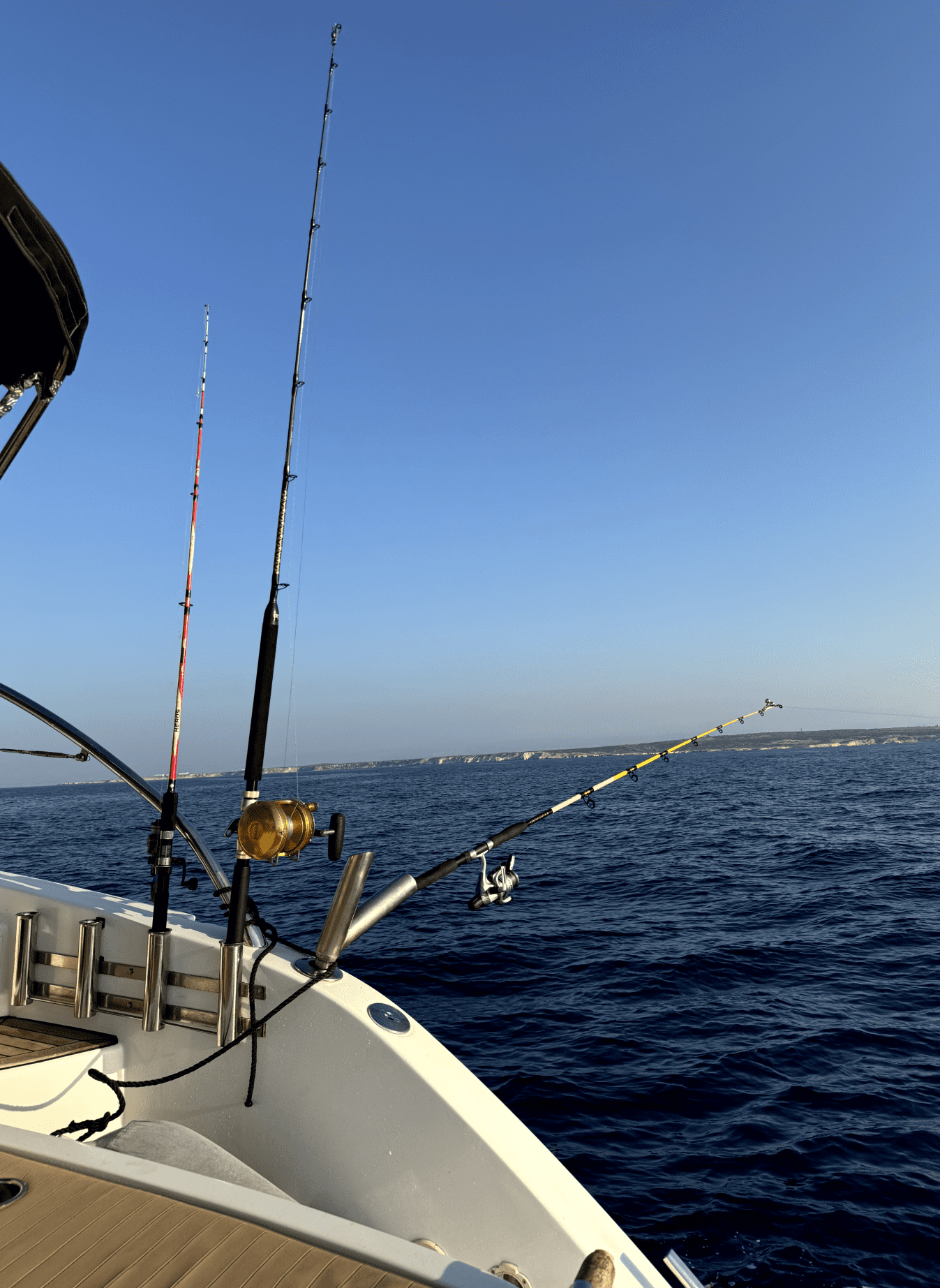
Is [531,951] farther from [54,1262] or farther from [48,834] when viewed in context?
[48,834]

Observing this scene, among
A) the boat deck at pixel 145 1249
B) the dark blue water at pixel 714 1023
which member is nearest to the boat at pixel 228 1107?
the boat deck at pixel 145 1249

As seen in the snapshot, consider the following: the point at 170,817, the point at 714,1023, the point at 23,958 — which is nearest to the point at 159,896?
the point at 170,817

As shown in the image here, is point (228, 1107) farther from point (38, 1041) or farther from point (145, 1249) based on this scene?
point (145, 1249)

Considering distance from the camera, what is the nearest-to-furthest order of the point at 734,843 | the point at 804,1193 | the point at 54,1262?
the point at 54,1262
the point at 804,1193
the point at 734,843

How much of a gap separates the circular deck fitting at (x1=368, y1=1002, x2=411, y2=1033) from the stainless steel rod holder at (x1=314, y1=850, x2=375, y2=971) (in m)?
0.26

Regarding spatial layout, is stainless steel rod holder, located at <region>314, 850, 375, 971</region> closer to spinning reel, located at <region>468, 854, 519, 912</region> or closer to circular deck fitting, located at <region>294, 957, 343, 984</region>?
circular deck fitting, located at <region>294, 957, 343, 984</region>

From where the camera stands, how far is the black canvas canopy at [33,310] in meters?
2.59

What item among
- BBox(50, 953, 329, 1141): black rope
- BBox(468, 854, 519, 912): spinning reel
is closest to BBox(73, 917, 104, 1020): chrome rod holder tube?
BBox(50, 953, 329, 1141): black rope

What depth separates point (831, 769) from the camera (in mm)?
67375

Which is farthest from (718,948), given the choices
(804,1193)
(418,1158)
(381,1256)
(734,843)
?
(734,843)

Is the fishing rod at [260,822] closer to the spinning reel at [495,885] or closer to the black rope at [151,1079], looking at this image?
the black rope at [151,1079]

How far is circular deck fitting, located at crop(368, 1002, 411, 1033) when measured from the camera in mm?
2777

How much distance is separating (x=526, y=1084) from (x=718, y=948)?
15.9 ft

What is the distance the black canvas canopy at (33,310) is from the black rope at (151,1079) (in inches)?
99.1
